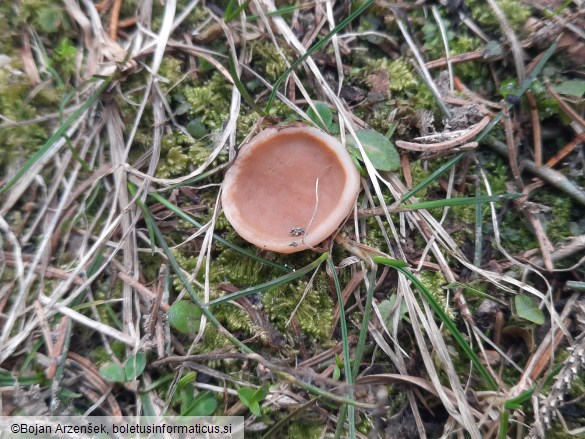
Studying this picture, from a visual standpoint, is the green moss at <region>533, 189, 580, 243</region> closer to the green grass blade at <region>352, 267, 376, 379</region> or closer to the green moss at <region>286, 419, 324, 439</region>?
the green grass blade at <region>352, 267, 376, 379</region>

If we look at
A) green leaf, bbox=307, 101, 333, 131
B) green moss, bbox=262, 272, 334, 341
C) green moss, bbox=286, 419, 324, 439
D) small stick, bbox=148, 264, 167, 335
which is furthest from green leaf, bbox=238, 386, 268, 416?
green leaf, bbox=307, 101, 333, 131

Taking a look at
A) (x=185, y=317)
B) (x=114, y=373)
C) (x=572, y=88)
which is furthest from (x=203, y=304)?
(x=572, y=88)

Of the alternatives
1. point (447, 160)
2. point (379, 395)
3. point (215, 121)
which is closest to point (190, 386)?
point (379, 395)

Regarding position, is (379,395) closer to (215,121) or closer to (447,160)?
(447,160)

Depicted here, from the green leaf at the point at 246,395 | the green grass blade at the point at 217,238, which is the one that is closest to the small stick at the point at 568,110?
the green grass blade at the point at 217,238

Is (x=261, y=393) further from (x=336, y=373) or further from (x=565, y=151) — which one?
(x=565, y=151)
